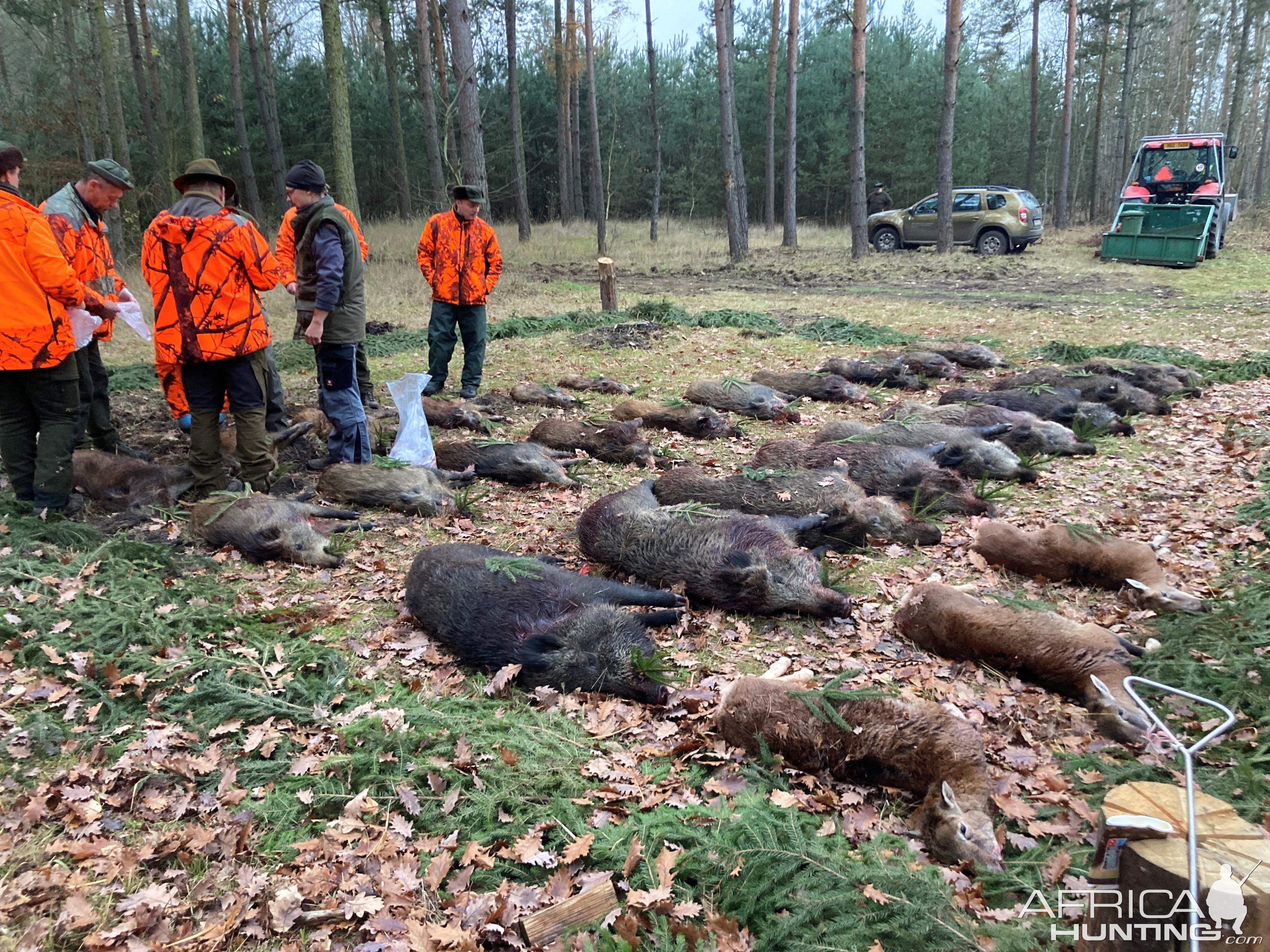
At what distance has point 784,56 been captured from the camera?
127 ft

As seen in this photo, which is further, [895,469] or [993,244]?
[993,244]

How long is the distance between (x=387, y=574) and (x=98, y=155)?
2070 cm

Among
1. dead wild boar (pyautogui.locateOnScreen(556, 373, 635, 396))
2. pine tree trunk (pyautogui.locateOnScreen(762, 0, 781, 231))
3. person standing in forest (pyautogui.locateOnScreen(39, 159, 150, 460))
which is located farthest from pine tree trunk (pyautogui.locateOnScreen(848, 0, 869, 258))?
person standing in forest (pyautogui.locateOnScreen(39, 159, 150, 460))

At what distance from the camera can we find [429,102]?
21156 mm

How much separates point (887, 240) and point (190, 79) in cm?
2026

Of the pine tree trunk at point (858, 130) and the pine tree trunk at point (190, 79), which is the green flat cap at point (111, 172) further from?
the pine tree trunk at point (858, 130)

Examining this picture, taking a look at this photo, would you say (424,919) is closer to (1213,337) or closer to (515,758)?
(515,758)

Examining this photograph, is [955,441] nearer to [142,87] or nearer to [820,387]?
[820,387]

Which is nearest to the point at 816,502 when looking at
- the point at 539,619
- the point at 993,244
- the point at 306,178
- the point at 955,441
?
the point at 955,441

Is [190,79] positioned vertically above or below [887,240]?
above

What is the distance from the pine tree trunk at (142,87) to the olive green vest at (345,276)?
16.4 metres

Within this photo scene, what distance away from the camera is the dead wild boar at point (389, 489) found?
6.43 meters

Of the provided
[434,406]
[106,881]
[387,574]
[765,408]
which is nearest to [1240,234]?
[765,408]

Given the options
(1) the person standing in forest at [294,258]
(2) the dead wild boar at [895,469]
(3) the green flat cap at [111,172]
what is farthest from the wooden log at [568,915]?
(3) the green flat cap at [111,172]
